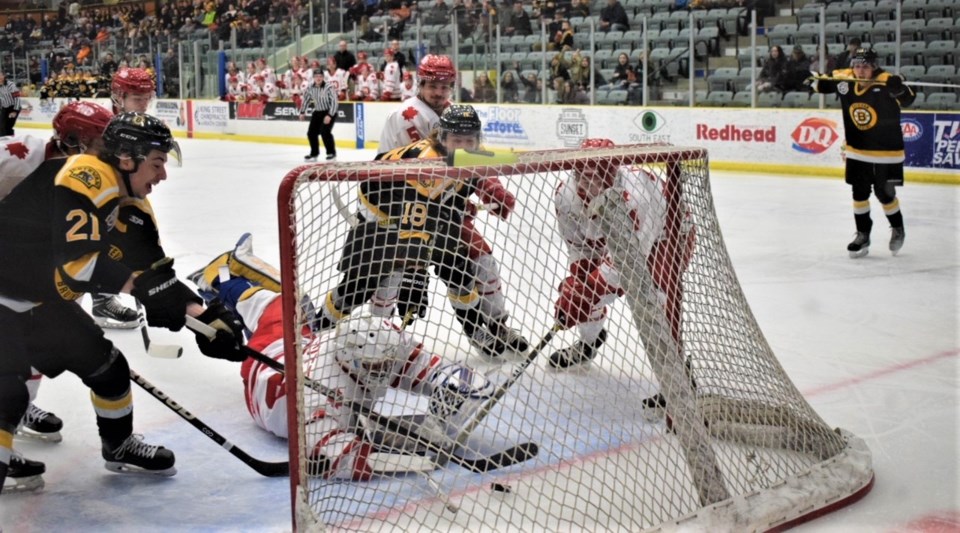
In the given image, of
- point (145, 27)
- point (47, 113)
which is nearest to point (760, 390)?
point (47, 113)

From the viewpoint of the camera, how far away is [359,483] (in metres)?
2.53

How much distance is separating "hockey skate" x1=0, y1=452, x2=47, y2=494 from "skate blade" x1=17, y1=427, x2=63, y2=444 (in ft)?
1.16

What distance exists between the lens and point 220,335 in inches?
97.8

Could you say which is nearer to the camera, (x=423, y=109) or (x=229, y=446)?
(x=229, y=446)

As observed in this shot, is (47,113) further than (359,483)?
Yes

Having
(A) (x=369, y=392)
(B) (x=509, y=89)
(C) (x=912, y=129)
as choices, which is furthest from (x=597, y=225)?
(B) (x=509, y=89)

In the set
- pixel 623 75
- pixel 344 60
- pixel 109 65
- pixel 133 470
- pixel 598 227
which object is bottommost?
pixel 133 470

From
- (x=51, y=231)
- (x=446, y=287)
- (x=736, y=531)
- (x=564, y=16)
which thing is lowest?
(x=736, y=531)

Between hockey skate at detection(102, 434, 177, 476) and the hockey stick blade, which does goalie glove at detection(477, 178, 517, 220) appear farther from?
hockey skate at detection(102, 434, 177, 476)

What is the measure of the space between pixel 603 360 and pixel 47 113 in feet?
58.0

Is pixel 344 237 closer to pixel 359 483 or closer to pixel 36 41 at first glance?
pixel 359 483

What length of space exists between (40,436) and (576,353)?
153 cm

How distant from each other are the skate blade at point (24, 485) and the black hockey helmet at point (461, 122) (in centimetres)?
164

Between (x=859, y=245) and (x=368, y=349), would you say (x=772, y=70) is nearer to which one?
(x=859, y=245)
